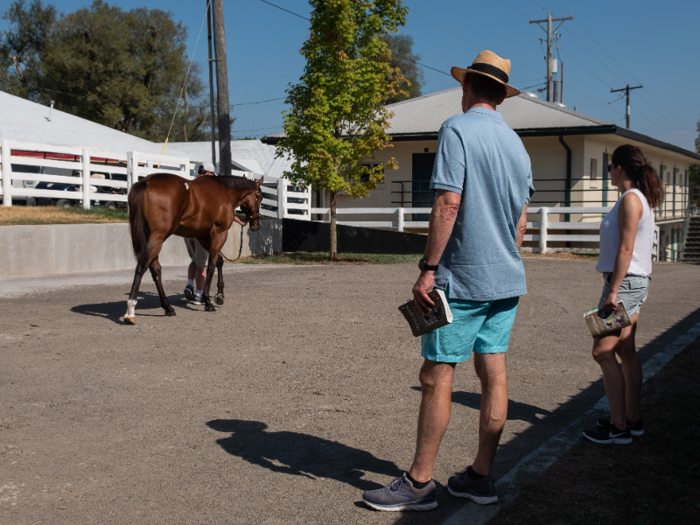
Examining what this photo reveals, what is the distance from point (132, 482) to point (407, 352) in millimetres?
3801

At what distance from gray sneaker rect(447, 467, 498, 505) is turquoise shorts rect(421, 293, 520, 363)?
64 cm

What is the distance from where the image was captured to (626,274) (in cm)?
437

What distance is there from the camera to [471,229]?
3293mm

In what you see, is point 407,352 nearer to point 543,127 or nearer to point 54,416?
point 54,416

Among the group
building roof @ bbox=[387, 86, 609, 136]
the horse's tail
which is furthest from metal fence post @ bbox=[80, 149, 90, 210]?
building roof @ bbox=[387, 86, 609, 136]

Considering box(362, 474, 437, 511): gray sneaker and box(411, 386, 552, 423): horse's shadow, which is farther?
box(411, 386, 552, 423): horse's shadow

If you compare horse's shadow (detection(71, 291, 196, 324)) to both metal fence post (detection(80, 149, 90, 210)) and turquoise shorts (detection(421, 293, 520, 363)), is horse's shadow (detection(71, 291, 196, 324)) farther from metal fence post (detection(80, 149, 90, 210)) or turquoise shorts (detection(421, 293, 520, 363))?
metal fence post (detection(80, 149, 90, 210))

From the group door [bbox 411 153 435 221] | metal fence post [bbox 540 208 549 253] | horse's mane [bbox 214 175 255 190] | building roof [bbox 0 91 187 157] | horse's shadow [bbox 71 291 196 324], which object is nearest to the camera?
horse's shadow [bbox 71 291 196 324]

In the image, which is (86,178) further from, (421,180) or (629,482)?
(629,482)

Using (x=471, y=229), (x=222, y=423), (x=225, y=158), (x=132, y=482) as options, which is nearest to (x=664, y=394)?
(x=471, y=229)

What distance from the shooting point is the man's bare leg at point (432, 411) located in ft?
10.9

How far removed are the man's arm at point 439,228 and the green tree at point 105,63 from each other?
56.3m

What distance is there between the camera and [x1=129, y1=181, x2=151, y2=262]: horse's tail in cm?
838

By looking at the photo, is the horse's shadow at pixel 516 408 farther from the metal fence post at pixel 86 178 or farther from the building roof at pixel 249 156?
the building roof at pixel 249 156
